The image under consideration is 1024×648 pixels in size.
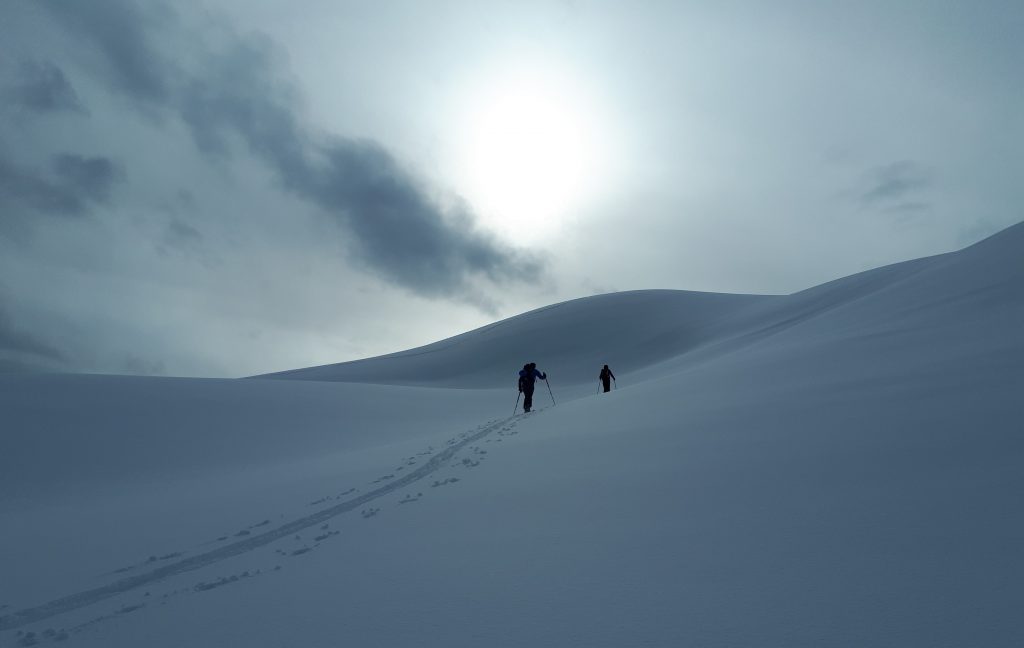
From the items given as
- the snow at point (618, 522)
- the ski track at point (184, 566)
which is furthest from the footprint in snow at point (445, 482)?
the ski track at point (184, 566)

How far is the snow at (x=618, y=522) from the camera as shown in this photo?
3.42 m

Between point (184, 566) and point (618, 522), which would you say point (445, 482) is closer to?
point (184, 566)

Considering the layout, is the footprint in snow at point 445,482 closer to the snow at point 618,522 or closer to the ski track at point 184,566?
the snow at point 618,522

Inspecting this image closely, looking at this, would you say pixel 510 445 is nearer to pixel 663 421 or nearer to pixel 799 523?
pixel 663 421

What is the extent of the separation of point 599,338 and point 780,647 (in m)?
56.6

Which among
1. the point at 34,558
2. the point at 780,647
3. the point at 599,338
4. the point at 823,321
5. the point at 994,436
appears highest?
the point at 599,338

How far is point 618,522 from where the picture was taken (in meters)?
4.97

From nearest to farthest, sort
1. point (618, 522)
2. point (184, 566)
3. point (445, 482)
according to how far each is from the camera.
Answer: point (618, 522) < point (184, 566) < point (445, 482)

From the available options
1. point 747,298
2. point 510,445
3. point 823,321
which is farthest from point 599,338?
point 510,445

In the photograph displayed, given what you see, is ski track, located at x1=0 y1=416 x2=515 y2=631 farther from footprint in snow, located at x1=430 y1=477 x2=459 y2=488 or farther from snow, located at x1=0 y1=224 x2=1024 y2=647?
footprint in snow, located at x1=430 y1=477 x2=459 y2=488

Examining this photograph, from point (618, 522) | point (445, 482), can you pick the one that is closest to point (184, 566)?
point (445, 482)

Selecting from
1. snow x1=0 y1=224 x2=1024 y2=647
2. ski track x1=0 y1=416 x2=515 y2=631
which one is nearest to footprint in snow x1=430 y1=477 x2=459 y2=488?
snow x1=0 y1=224 x2=1024 y2=647

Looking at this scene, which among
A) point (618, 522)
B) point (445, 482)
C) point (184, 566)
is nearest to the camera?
point (618, 522)

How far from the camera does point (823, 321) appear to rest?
19.9 m
